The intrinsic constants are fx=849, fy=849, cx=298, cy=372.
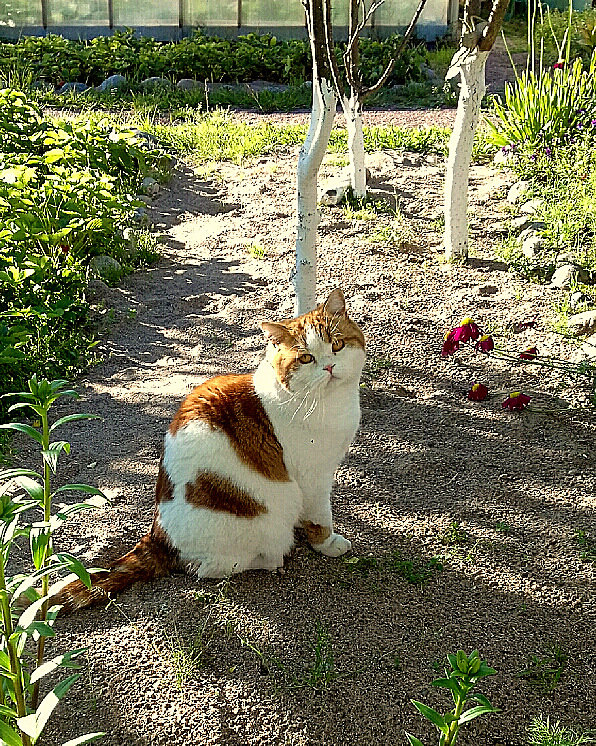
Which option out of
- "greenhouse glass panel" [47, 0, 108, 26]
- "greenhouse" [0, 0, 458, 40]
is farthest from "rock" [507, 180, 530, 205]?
"greenhouse glass panel" [47, 0, 108, 26]

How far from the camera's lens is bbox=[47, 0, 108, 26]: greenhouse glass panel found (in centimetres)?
1283

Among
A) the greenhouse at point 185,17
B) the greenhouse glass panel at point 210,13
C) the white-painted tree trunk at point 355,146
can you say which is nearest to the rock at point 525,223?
the white-painted tree trunk at point 355,146

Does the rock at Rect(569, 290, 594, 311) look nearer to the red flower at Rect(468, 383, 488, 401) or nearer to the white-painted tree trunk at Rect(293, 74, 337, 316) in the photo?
the red flower at Rect(468, 383, 488, 401)

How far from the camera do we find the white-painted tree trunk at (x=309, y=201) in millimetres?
4457

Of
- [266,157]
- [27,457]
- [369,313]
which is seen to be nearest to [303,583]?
[27,457]

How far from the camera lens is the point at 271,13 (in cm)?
1322

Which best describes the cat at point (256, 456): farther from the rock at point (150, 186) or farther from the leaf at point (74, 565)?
the rock at point (150, 186)

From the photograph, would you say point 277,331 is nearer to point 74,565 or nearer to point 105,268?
point 74,565

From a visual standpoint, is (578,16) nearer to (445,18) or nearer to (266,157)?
(445,18)

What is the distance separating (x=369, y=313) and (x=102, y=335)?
165cm

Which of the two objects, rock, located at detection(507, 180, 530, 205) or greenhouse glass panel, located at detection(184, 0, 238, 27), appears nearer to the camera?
rock, located at detection(507, 180, 530, 205)

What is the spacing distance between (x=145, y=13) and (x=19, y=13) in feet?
6.15

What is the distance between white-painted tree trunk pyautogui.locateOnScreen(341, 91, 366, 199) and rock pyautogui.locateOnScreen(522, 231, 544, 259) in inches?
59.5

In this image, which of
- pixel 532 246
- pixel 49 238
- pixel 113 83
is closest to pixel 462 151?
pixel 532 246
